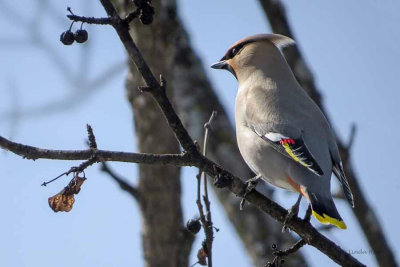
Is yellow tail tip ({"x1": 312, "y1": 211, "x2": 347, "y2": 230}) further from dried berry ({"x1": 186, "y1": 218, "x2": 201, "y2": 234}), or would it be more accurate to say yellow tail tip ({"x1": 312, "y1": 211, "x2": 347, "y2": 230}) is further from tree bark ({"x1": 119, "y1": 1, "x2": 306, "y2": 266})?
tree bark ({"x1": 119, "y1": 1, "x2": 306, "y2": 266})

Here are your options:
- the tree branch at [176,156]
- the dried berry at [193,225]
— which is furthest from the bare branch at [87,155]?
the dried berry at [193,225]

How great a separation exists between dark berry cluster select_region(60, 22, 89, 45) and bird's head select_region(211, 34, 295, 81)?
1858 millimetres

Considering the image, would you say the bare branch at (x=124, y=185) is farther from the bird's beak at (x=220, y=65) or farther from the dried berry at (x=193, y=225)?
Result: the dried berry at (x=193, y=225)

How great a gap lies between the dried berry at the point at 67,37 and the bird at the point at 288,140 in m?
1.15

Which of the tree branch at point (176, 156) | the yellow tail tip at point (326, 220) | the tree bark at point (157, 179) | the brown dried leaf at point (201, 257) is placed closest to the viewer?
the tree branch at point (176, 156)

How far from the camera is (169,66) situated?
4973 mm

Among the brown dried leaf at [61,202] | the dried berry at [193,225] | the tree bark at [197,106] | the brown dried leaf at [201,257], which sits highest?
the brown dried leaf at [61,202]

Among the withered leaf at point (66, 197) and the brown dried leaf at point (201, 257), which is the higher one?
the withered leaf at point (66, 197)

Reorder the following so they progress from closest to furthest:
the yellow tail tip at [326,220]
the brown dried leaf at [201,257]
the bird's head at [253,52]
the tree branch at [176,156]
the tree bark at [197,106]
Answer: the tree branch at [176,156]
the brown dried leaf at [201,257]
the yellow tail tip at [326,220]
the bird's head at [253,52]
the tree bark at [197,106]

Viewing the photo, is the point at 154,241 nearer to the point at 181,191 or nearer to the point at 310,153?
the point at 181,191

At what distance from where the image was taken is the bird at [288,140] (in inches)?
137

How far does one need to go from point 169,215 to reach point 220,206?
147 centimetres

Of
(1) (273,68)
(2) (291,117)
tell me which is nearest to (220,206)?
(1) (273,68)

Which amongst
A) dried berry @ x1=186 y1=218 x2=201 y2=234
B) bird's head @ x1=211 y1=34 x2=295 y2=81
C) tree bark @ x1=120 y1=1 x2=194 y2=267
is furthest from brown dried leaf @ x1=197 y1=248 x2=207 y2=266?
bird's head @ x1=211 y1=34 x2=295 y2=81
